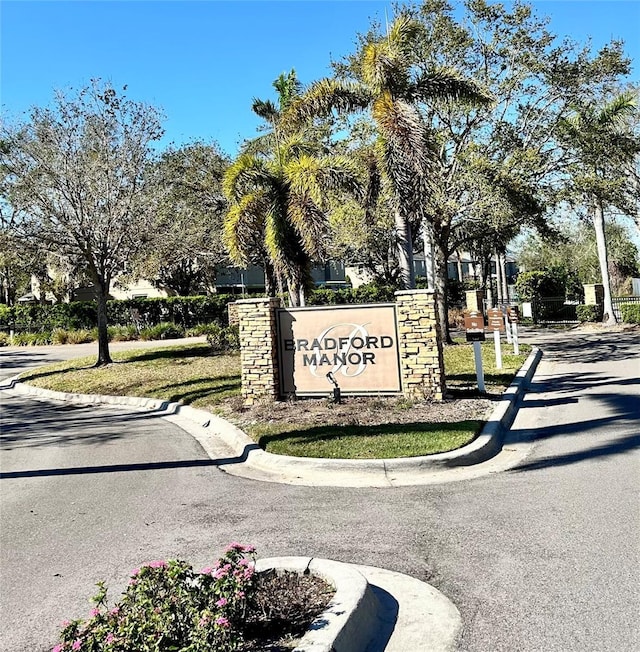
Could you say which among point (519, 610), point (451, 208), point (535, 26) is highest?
point (535, 26)

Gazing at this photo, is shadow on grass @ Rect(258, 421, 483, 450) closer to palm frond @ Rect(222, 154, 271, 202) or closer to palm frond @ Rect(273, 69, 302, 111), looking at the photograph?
palm frond @ Rect(222, 154, 271, 202)

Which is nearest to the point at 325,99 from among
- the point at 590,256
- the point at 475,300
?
the point at 475,300

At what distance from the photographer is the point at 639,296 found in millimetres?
32812

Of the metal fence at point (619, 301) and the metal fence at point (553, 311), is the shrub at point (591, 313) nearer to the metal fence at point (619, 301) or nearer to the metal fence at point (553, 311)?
the metal fence at point (619, 301)

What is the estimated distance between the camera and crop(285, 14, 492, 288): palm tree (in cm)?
1334

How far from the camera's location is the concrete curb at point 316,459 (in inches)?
271

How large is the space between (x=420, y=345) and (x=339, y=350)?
1412 mm

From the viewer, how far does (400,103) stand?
13.8 meters

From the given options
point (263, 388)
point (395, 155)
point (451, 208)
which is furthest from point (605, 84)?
point (263, 388)

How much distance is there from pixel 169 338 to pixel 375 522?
2523cm

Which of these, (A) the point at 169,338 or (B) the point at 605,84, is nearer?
(B) the point at 605,84

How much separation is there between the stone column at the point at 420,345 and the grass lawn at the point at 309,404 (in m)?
0.30

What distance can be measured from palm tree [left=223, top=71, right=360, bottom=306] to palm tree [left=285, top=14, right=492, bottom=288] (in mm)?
1017

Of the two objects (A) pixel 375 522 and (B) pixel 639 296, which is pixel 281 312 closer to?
(A) pixel 375 522
